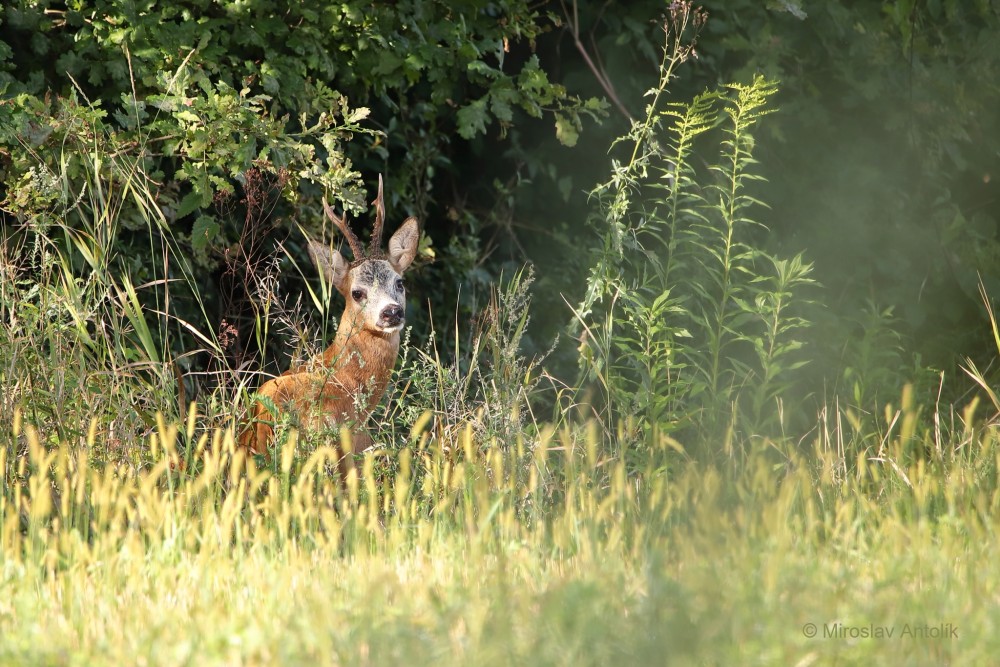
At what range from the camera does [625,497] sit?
11.4 ft

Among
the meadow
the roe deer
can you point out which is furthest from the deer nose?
the meadow

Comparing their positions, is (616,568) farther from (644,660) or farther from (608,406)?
(608,406)

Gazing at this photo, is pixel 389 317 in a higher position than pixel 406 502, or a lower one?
higher

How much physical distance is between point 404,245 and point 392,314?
0.35 meters

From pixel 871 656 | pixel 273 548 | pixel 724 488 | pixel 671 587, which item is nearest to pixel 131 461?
pixel 273 548

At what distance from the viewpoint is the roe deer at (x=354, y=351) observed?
4273 millimetres

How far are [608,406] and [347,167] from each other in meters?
1.34

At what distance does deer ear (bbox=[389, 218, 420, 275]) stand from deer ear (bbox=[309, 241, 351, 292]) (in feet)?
0.60

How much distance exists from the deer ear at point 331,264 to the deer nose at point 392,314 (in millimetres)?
223

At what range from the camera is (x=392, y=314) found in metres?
4.79
